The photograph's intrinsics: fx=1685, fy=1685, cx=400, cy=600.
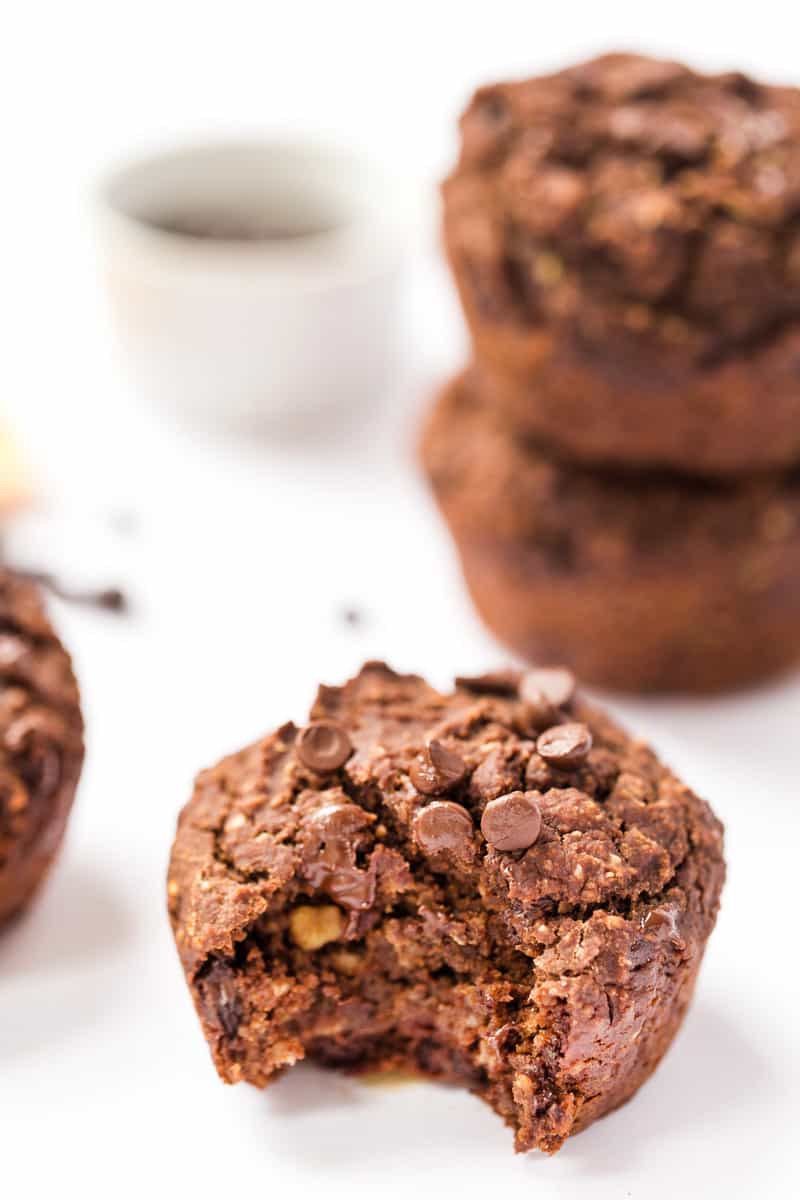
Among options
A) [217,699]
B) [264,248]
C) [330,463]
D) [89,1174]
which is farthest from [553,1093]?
[264,248]


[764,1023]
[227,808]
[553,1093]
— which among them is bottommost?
[764,1023]

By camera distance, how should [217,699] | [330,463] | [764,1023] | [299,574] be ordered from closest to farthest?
[764,1023]
[217,699]
[299,574]
[330,463]

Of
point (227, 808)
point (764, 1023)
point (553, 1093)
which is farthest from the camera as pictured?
point (764, 1023)

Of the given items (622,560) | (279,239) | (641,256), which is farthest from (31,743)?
(279,239)

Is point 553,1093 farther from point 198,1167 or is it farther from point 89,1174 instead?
point 89,1174

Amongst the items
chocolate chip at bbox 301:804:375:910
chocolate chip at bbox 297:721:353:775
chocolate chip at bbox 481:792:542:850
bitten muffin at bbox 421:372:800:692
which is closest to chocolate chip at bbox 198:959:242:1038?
chocolate chip at bbox 301:804:375:910

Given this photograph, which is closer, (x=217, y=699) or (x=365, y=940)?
(x=365, y=940)

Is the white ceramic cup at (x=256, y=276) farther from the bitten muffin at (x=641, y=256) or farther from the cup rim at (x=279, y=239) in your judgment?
the bitten muffin at (x=641, y=256)

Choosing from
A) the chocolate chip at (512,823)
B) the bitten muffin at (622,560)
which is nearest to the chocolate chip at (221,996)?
the chocolate chip at (512,823)
